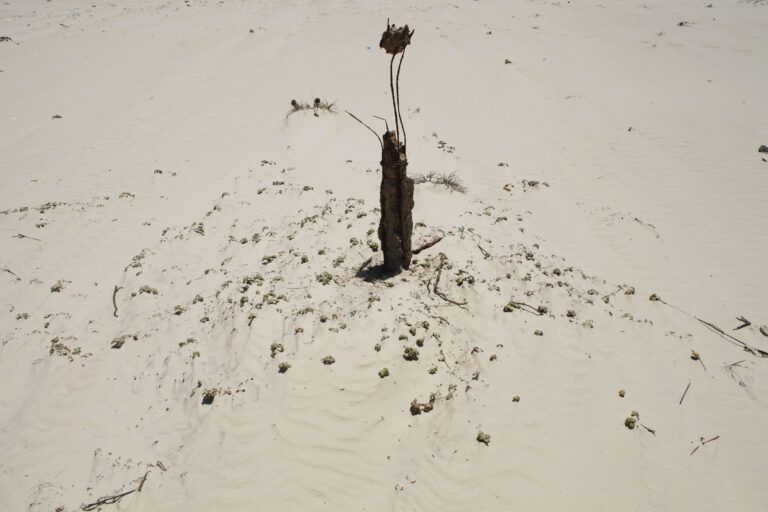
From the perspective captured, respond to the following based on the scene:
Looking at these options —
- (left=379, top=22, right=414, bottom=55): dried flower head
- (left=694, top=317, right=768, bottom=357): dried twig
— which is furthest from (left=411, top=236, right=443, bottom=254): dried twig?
(left=694, top=317, right=768, bottom=357): dried twig

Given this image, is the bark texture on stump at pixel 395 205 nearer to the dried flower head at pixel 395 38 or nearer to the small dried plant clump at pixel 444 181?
the dried flower head at pixel 395 38

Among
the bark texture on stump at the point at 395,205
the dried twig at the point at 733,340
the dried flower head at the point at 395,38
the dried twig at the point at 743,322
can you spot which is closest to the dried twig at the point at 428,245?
the bark texture on stump at the point at 395,205

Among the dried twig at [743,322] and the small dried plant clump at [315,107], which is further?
the small dried plant clump at [315,107]

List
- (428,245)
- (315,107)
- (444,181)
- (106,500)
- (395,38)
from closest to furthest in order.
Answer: (106,500)
(395,38)
(428,245)
(444,181)
(315,107)

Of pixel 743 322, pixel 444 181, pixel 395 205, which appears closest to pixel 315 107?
pixel 444 181

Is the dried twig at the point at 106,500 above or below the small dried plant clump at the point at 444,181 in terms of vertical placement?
below

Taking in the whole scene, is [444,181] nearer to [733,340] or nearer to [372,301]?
[372,301]

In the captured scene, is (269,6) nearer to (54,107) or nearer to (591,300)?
(54,107)
